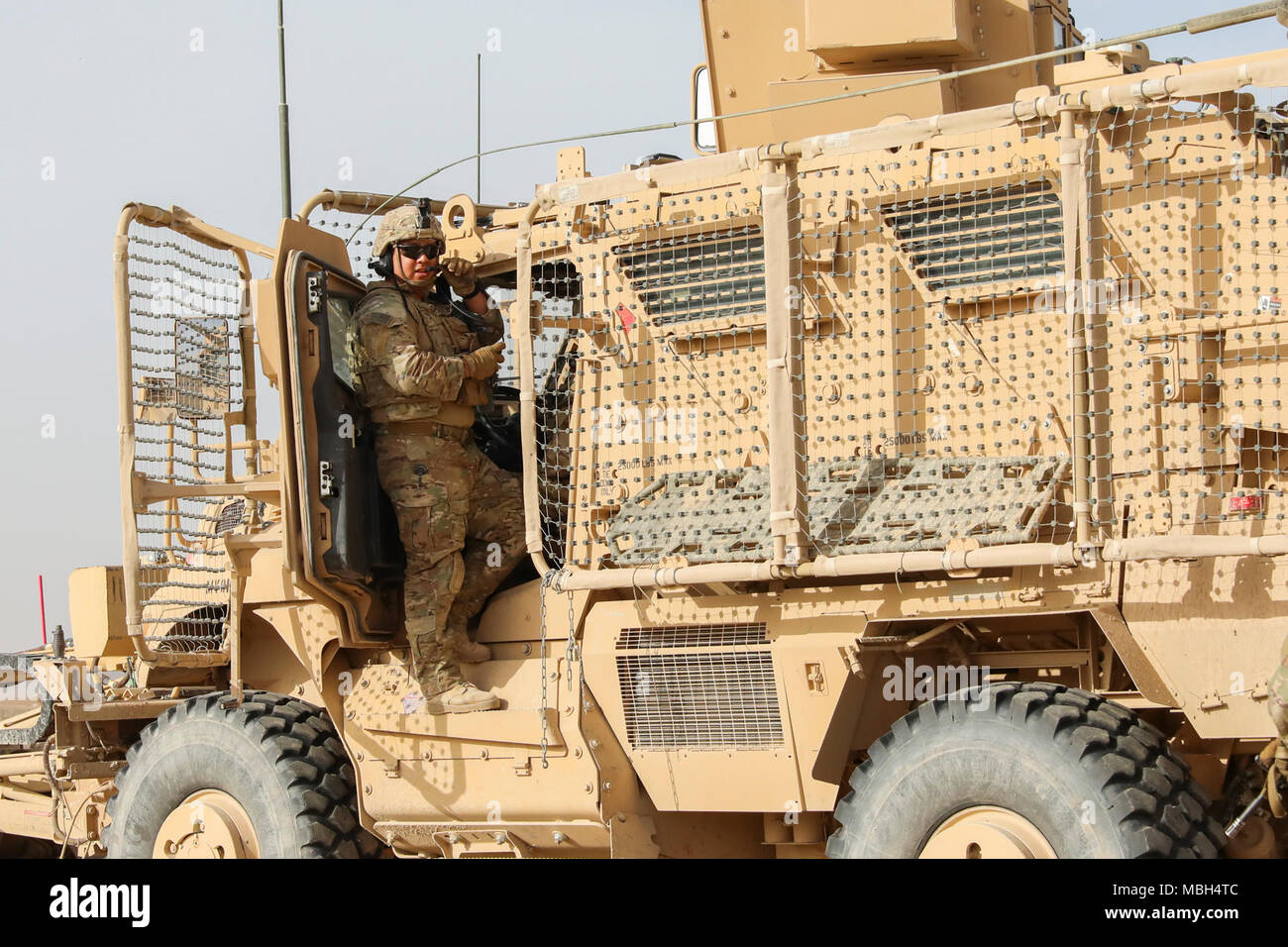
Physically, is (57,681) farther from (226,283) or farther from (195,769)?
(226,283)

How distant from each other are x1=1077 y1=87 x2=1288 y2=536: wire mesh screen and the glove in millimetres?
2821

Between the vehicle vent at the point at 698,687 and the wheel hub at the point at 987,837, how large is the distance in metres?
0.79

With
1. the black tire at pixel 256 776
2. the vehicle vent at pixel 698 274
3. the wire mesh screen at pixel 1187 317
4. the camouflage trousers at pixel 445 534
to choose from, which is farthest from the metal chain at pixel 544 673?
the wire mesh screen at pixel 1187 317

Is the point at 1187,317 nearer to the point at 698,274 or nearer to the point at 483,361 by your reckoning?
the point at 698,274

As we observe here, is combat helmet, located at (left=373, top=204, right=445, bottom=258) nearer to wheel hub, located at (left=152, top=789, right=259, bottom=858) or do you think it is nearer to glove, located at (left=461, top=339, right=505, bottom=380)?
glove, located at (left=461, top=339, right=505, bottom=380)

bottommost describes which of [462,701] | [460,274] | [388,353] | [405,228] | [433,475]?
[462,701]

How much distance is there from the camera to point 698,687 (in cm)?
691

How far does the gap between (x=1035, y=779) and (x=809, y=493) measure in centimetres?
140

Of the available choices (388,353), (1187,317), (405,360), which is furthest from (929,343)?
(388,353)

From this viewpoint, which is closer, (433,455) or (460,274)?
(433,455)

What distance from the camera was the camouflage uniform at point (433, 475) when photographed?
768cm

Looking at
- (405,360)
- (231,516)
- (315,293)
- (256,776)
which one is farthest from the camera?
(231,516)

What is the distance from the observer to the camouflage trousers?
303 inches

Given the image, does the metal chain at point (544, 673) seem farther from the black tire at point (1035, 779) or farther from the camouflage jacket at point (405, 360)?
the black tire at point (1035, 779)
